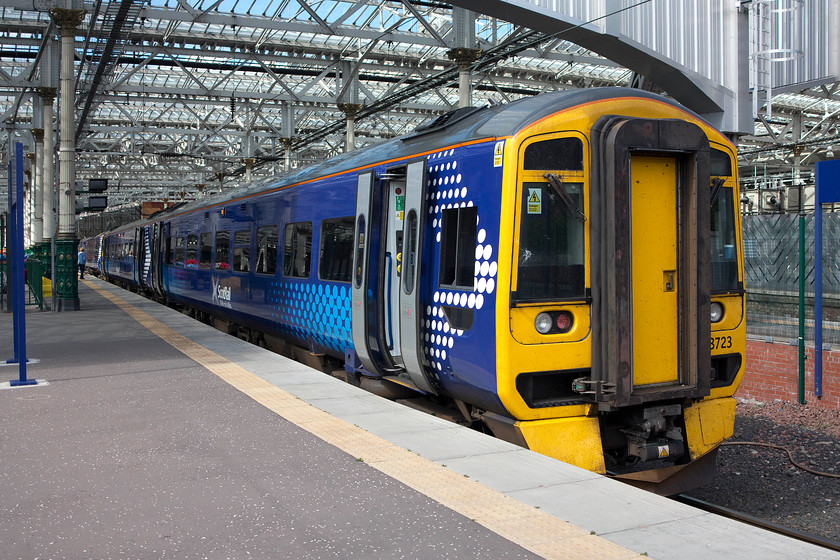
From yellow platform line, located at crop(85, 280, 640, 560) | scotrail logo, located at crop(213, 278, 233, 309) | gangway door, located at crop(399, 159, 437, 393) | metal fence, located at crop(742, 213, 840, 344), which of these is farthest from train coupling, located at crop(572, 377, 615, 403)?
scotrail logo, located at crop(213, 278, 233, 309)

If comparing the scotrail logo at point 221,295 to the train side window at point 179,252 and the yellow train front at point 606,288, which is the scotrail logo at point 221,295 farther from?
the yellow train front at point 606,288

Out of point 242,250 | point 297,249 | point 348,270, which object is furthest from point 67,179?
point 348,270

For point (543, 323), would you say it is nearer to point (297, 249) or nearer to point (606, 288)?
point (606, 288)

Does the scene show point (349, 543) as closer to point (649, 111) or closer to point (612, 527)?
point (612, 527)

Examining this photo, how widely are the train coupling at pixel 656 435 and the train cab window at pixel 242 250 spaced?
823cm

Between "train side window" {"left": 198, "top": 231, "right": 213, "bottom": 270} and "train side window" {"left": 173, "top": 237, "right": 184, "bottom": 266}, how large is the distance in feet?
7.80

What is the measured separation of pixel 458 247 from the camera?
21.6ft

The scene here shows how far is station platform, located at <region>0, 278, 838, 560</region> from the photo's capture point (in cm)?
405

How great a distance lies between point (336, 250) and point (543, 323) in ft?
12.3

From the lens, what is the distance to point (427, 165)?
7.22 meters

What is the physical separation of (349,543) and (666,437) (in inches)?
125

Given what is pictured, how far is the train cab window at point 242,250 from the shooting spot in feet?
43.4

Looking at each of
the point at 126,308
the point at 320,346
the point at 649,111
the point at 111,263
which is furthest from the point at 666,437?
the point at 111,263

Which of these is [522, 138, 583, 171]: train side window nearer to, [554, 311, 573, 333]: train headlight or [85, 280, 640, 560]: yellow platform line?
[554, 311, 573, 333]: train headlight
